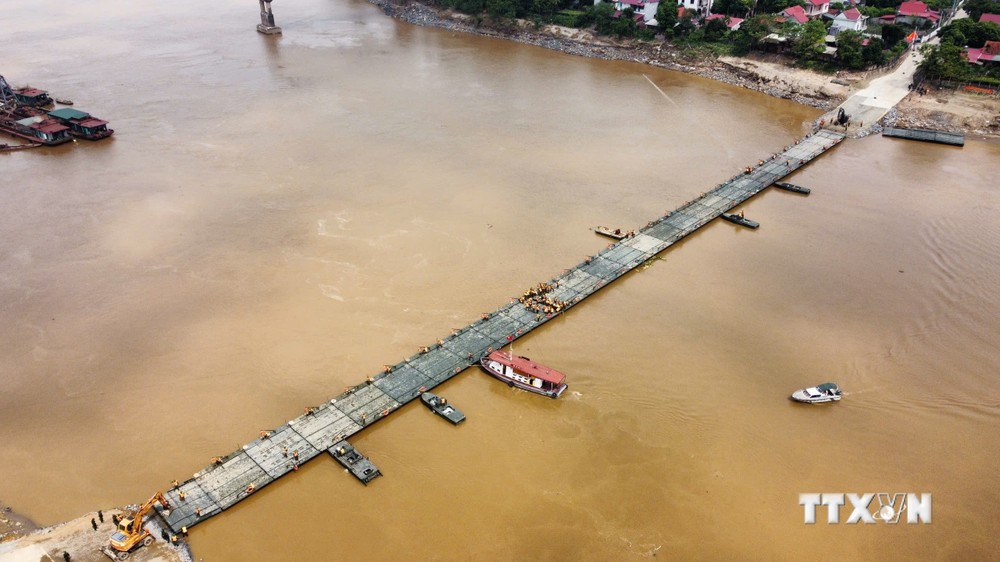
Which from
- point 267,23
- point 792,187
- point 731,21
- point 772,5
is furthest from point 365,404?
point 267,23

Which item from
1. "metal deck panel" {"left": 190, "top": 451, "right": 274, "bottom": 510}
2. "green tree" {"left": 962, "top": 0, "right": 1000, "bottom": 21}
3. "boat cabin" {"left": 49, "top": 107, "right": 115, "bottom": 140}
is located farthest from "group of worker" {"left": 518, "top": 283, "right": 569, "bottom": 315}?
"green tree" {"left": 962, "top": 0, "right": 1000, "bottom": 21}

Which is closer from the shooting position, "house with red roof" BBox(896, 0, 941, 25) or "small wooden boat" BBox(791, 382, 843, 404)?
"small wooden boat" BBox(791, 382, 843, 404)

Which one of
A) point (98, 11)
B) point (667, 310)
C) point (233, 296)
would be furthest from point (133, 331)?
point (98, 11)

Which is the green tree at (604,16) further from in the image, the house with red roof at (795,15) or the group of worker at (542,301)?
the group of worker at (542,301)

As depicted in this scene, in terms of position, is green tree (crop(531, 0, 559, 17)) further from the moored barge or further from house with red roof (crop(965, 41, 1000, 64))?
the moored barge

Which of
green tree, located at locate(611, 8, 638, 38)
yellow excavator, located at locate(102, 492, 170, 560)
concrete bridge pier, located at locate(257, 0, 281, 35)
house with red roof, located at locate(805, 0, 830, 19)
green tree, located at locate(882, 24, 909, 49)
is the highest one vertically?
house with red roof, located at locate(805, 0, 830, 19)

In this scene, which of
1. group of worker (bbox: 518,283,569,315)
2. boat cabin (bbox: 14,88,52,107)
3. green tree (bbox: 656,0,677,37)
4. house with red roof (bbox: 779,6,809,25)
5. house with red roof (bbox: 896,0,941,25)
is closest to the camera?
group of worker (bbox: 518,283,569,315)
